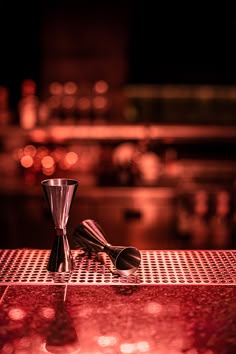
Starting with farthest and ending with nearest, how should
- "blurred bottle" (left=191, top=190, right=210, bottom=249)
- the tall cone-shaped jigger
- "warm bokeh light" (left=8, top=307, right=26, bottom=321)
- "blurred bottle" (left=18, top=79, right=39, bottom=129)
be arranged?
"blurred bottle" (left=18, top=79, right=39, bottom=129) → "blurred bottle" (left=191, top=190, right=210, bottom=249) → the tall cone-shaped jigger → "warm bokeh light" (left=8, top=307, right=26, bottom=321)

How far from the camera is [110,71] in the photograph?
3660mm

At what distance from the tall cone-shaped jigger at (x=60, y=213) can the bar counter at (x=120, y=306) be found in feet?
0.10

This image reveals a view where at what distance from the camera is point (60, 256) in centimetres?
146

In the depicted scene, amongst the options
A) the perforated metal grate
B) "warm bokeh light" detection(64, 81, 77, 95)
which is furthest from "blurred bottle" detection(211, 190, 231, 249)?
the perforated metal grate

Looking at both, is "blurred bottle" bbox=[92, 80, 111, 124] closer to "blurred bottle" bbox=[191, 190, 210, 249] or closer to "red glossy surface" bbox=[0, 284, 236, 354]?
"blurred bottle" bbox=[191, 190, 210, 249]

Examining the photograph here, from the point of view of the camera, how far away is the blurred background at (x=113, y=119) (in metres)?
3.54

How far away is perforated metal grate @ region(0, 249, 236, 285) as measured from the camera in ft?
4.71

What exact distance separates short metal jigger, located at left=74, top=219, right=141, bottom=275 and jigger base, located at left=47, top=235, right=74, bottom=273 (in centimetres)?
10

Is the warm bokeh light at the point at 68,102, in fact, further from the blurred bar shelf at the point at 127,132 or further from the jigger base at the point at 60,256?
the jigger base at the point at 60,256

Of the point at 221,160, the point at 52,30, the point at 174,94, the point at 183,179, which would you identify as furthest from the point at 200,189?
the point at 52,30

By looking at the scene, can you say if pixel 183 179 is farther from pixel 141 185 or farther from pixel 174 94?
pixel 174 94

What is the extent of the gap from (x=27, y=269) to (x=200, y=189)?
2177mm

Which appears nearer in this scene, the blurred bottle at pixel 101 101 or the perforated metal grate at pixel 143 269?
the perforated metal grate at pixel 143 269

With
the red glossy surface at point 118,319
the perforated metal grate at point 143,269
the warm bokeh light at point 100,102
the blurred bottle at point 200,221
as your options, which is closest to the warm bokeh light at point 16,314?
the red glossy surface at point 118,319
